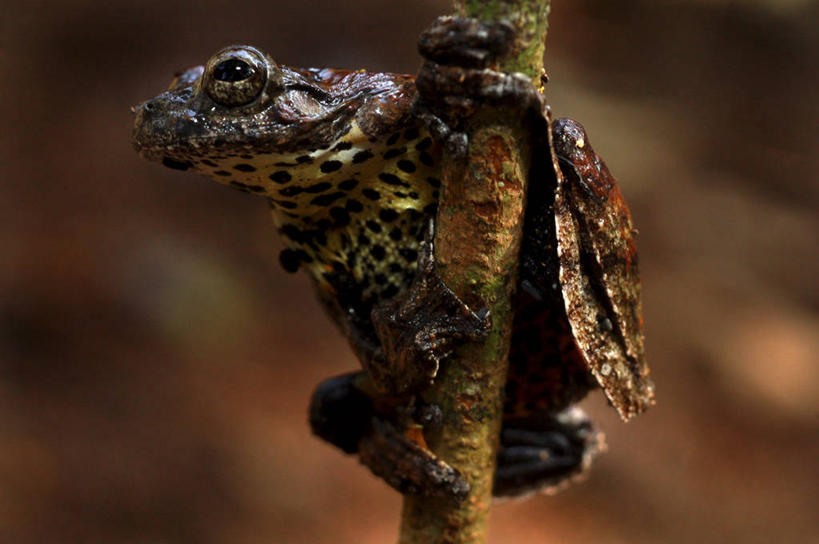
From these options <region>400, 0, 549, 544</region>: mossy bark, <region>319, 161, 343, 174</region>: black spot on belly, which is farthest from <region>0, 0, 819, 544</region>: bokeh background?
<region>400, 0, 549, 544</region>: mossy bark

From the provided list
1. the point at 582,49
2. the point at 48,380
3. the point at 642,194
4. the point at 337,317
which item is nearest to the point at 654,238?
the point at 642,194

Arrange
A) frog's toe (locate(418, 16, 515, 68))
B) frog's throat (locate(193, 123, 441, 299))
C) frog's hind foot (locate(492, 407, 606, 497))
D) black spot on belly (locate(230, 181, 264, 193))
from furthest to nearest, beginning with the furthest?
frog's hind foot (locate(492, 407, 606, 497)), black spot on belly (locate(230, 181, 264, 193)), frog's throat (locate(193, 123, 441, 299)), frog's toe (locate(418, 16, 515, 68))

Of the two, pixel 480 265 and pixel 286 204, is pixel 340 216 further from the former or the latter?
pixel 480 265

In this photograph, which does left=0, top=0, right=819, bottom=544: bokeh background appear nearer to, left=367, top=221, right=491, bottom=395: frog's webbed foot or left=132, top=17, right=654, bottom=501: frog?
left=132, top=17, right=654, bottom=501: frog

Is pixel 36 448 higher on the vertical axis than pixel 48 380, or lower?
lower

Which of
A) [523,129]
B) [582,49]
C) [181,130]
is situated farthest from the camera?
[582,49]

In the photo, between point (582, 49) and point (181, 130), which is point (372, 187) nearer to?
point (181, 130)

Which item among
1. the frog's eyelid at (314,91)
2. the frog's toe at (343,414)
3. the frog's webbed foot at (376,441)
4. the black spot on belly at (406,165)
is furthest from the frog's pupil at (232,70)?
the frog's toe at (343,414)
